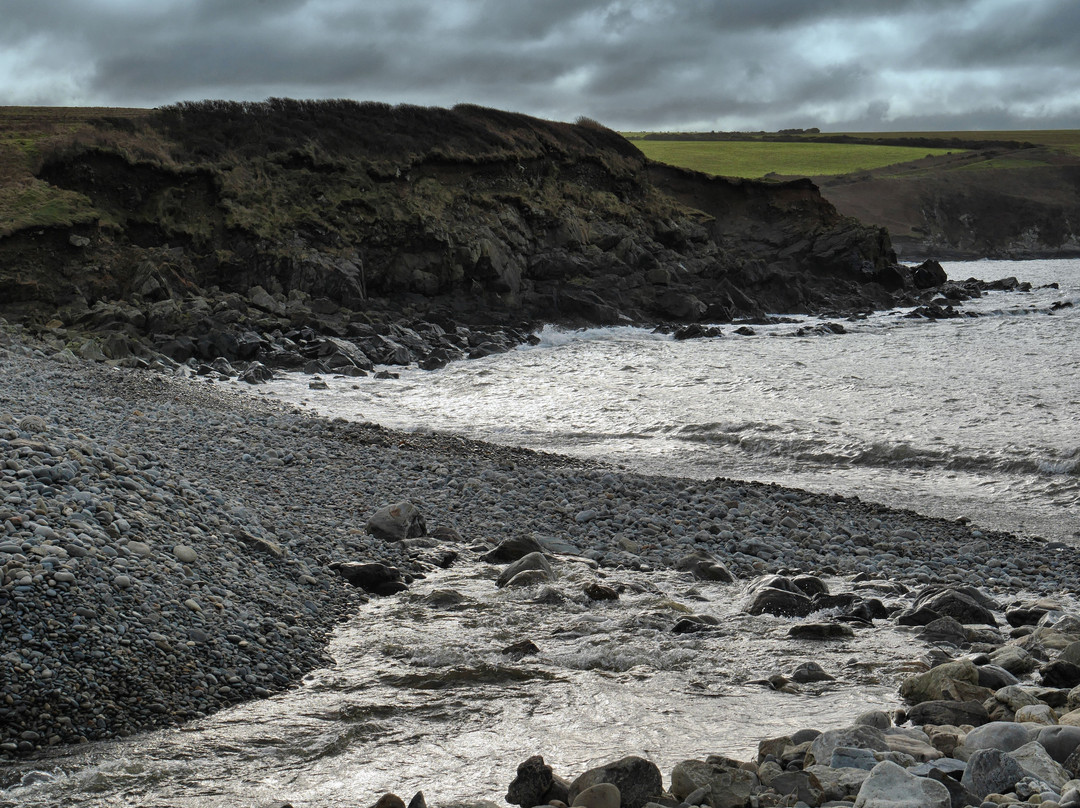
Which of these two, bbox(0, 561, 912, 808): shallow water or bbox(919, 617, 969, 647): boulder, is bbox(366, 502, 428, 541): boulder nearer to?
bbox(0, 561, 912, 808): shallow water

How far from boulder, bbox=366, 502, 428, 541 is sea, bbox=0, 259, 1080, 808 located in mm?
803

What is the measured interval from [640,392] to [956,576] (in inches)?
454

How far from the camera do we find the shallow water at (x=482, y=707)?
413 cm

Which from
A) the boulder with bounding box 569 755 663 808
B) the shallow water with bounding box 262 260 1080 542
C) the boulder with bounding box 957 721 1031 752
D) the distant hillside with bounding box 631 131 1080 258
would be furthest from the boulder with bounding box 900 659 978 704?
the distant hillside with bounding box 631 131 1080 258

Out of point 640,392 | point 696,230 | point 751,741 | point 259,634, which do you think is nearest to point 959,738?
point 751,741

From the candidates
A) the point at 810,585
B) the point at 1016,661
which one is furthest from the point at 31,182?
the point at 1016,661

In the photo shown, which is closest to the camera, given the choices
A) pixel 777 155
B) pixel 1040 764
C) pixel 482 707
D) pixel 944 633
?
pixel 1040 764

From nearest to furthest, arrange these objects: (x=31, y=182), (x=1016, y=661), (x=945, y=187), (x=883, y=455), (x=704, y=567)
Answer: (x=1016, y=661) → (x=704, y=567) → (x=883, y=455) → (x=31, y=182) → (x=945, y=187)

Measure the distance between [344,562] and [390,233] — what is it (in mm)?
23517

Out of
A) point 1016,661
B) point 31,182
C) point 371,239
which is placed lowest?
point 1016,661

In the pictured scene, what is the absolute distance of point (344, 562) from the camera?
7.12 m

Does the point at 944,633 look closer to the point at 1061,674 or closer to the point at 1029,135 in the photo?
the point at 1061,674

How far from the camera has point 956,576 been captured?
304 inches

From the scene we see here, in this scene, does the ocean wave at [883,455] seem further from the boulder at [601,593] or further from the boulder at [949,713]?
the boulder at [949,713]
